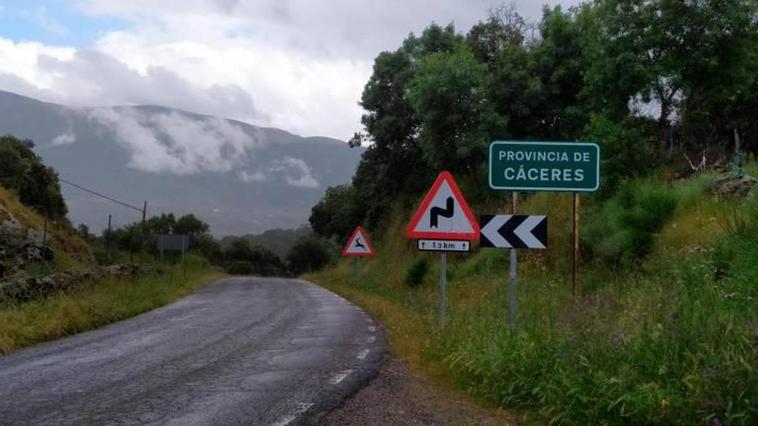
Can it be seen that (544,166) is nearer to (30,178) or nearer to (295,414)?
(295,414)

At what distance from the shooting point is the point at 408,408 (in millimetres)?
7977

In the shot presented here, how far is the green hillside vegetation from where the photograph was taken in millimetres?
6348

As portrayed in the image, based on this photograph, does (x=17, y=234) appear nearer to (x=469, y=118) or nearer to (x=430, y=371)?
(x=469, y=118)

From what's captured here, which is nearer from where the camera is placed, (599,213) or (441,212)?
(441,212)

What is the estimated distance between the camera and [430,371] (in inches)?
400

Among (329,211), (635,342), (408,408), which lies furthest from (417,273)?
(329,211)

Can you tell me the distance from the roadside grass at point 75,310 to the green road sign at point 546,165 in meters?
8.25

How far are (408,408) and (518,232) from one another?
3140 millimetres

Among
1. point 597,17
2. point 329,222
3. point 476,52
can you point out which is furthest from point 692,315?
point 329,222

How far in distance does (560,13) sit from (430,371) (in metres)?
22.9

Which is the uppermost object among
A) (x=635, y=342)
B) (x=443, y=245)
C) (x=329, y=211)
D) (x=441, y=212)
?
(x=329, y=211)

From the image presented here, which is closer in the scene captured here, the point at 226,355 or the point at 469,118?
the point at 226,355

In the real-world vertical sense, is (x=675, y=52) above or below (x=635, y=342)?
above

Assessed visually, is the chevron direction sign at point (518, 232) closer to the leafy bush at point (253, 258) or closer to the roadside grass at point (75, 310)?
the roadside grass at point (75, 310)
